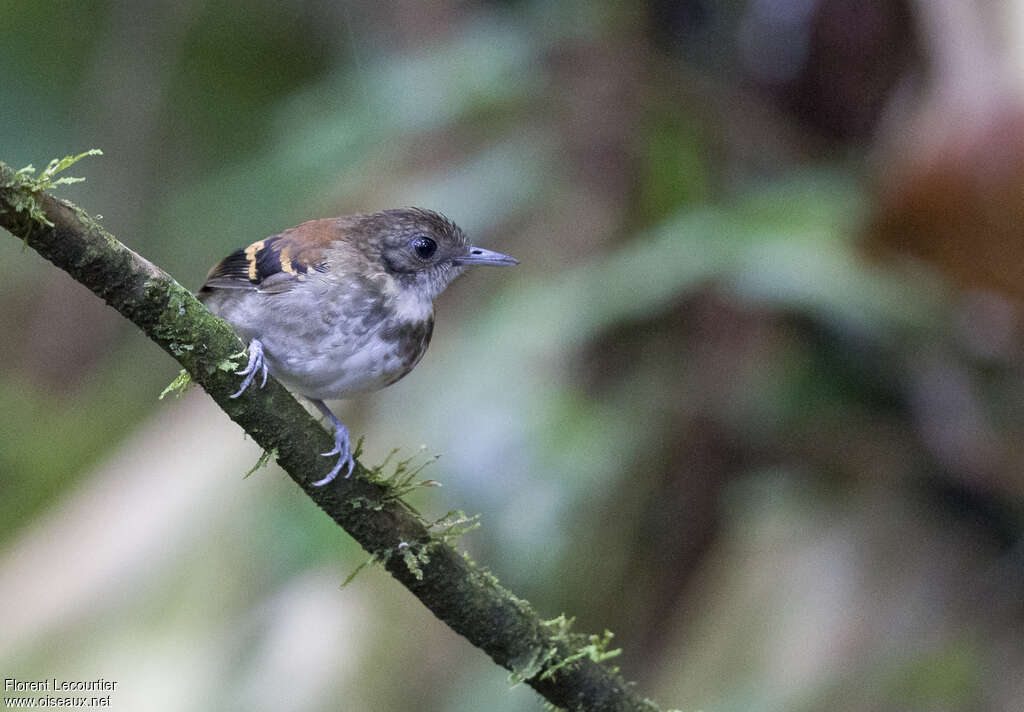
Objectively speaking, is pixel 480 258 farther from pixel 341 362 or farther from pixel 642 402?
pixel 642 402

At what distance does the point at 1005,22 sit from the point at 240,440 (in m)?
3.54

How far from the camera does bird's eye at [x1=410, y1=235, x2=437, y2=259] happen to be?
10.5ft

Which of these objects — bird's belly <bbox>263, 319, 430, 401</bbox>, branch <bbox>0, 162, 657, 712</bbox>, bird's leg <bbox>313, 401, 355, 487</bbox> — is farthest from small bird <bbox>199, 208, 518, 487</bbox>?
branch <bbox>0, 162, 657, 712</bbox>

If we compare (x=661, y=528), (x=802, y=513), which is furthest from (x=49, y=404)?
(x=802, y=513)

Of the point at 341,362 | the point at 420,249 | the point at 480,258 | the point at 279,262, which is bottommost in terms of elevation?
the point at 341,362

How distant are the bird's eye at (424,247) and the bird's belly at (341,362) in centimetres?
31

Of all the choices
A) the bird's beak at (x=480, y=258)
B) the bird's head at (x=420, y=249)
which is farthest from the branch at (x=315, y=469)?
the bird's beak at (x=480, y=258)

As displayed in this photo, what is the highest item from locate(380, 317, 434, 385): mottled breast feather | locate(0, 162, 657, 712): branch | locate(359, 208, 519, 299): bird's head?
locate(359, 208, 519, 299): bird's head

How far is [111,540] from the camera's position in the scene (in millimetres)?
4504

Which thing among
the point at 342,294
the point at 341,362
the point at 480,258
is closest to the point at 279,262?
the point at 342,294

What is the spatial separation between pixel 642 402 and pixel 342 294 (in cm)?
234

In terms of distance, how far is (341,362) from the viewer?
9.54 feet

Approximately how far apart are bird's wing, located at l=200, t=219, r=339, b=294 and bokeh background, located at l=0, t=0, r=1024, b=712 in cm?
87

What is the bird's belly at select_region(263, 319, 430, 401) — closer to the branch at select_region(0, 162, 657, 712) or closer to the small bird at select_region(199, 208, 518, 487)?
the small bird at select_region(199, 208, 518, 487)
